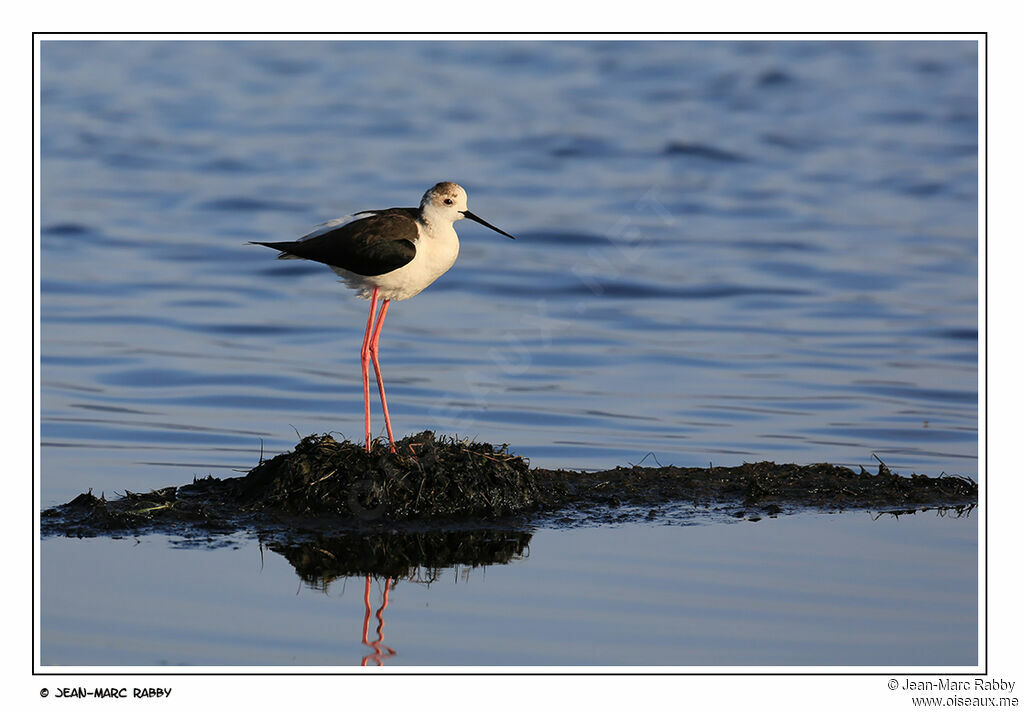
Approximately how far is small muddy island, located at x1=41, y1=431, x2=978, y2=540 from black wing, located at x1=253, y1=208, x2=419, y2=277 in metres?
1.02

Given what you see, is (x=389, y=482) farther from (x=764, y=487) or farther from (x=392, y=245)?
(x=764, y=487)

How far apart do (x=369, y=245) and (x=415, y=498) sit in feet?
4.90

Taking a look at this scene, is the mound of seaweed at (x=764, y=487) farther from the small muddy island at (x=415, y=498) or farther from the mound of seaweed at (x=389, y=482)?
the mound of seaweed at (x=389, y=482)

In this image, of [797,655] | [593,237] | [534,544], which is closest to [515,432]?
[534,544]

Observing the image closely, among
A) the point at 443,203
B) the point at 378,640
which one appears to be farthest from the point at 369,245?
the point at 378,640

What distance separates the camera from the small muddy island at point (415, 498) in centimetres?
774

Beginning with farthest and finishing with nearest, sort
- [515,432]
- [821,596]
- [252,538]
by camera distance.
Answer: [515,432], [252,538], [821,596]

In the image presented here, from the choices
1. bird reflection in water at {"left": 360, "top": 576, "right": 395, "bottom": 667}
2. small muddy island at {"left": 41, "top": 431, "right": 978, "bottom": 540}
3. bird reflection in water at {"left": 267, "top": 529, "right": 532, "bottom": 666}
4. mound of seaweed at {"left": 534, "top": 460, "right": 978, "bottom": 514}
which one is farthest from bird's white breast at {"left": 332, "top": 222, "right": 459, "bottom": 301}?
bird reflection in water at {"left": 360, "top": 576, "right": 395, "bottom": 667}

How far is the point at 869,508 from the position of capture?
8.38 m

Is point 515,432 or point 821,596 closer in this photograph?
point 821,596

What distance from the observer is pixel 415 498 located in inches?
309

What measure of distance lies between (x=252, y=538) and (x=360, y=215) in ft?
6.93
